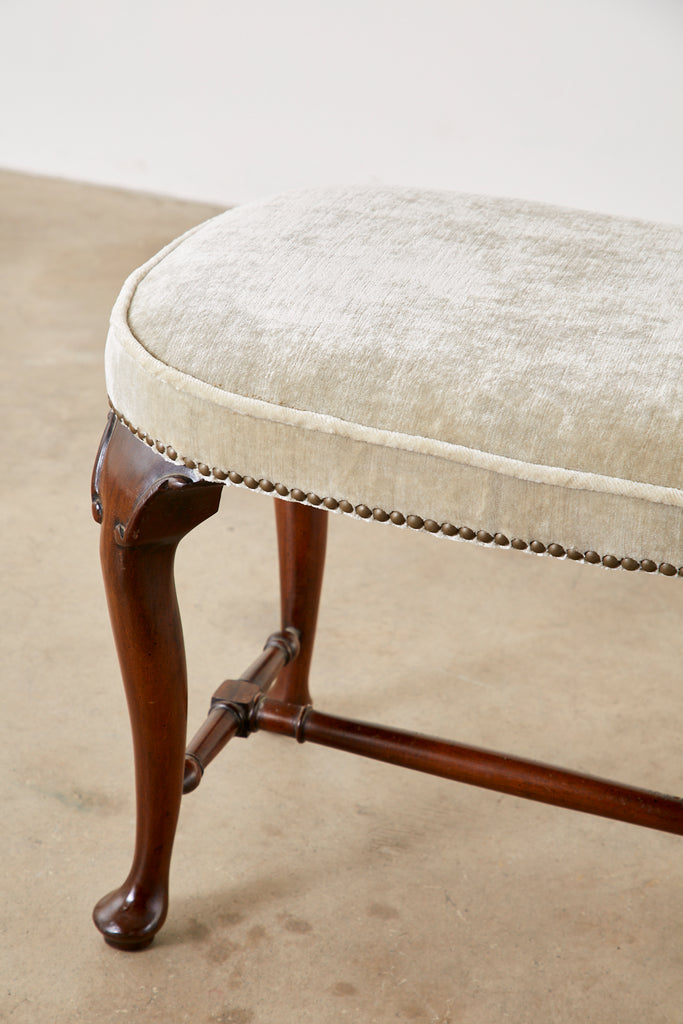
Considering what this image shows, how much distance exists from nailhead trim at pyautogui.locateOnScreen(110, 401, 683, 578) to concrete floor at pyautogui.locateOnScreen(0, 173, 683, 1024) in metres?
0.43

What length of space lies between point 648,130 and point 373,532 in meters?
1.56

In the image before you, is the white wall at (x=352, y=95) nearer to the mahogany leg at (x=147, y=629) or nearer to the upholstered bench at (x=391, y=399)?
the upholstered bench at (x=391, y=399)

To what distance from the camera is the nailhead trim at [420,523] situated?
2.05 ft

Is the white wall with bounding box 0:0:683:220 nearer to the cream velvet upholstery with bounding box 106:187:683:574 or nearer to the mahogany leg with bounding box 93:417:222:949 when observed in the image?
the cream velvet upholstery with bounding box 106:187:683:574

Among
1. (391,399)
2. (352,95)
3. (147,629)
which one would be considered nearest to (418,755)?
(147,629)

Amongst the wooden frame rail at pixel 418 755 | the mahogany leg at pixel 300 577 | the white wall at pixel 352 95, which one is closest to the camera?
the wooden frame rail at pixel 418 755

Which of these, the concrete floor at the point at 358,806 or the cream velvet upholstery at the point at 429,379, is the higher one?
the cream velvet upholstery at the point at 429,379

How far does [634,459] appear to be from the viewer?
60 cm

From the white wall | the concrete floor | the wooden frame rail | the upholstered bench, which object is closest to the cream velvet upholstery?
the upholstered bench

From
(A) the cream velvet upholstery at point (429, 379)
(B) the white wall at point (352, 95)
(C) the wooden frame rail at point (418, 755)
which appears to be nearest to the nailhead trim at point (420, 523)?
(A) the cream velvet upholstery at point (429, 379)

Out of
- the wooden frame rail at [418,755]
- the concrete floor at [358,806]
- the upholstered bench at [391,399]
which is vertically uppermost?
the upholstered bench at [391,399]

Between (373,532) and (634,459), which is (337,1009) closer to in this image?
(634,459)

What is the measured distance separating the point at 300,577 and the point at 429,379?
0.49 m

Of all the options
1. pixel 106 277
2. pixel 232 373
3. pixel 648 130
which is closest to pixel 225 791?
pixel 232 373
